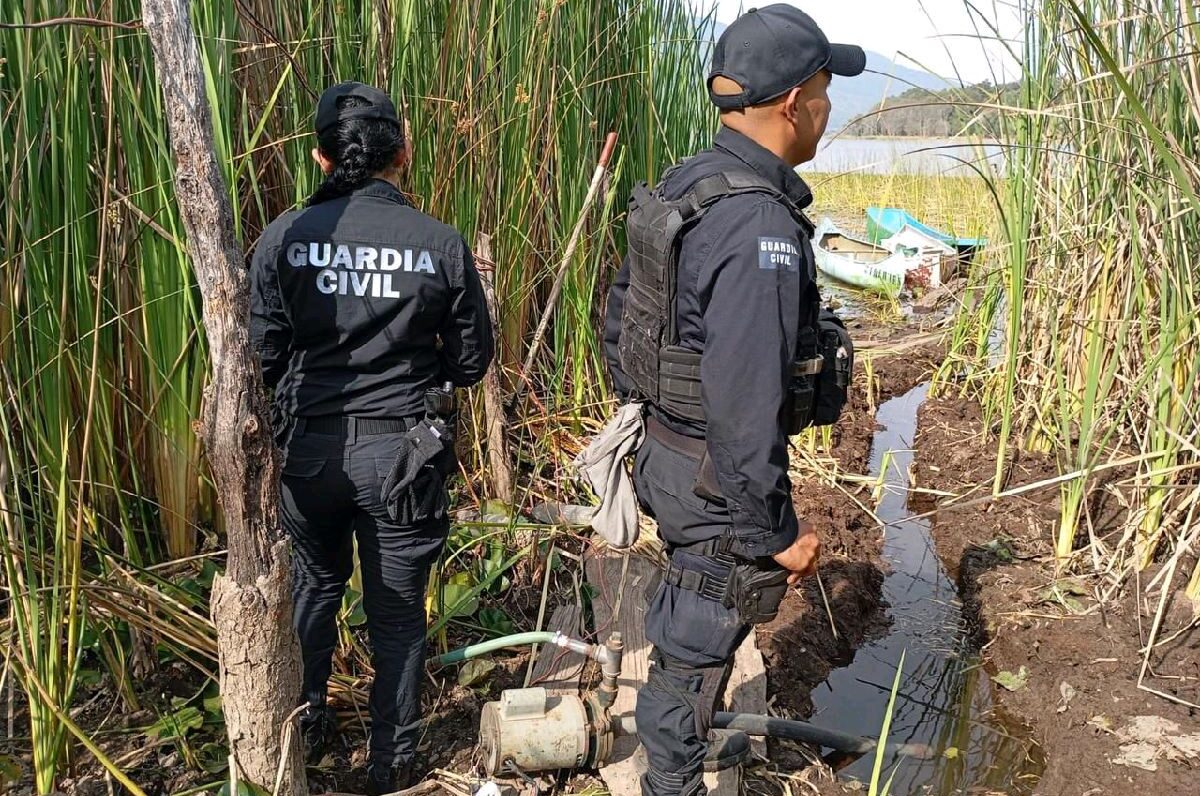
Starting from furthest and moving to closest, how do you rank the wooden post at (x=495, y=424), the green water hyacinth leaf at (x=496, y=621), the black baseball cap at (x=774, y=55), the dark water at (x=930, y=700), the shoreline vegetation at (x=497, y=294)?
the wooden post at (x=495, y=424)
the green water hyacinth leaf at (x=496, y=621)
the dark water at (x=930, y=700)
the shoreline vegetation at (x=497, y=294)
the black baseball cap at (x=774, y=55)

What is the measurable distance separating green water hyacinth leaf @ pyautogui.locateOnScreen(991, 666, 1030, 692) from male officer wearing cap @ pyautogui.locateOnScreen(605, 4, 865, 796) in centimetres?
138

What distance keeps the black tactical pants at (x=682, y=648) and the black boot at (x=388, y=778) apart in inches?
24.3

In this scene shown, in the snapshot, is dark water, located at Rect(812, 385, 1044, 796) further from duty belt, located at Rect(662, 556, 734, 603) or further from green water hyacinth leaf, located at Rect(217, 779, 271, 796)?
green water hyacinth leaf, located at Rect(217, 779, 271, 796)

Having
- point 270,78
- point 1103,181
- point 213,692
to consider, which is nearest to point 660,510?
point 213,692

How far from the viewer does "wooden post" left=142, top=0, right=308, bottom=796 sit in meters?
1.49

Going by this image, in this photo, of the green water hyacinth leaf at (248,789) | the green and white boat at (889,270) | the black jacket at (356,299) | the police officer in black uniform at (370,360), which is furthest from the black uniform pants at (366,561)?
the green and white boat at (889,270)

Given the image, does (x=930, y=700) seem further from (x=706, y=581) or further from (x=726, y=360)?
(x=726, y=360)

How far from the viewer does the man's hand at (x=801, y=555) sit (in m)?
1.95

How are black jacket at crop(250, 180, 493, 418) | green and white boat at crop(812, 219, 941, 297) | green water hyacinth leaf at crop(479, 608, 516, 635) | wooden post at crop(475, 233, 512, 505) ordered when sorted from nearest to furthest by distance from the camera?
black jacket at crop(250, 180, 493, 418)
green water hyacinth leaf at crop(479, 608, 516, 635)
wooden post at crop(475, 233, 512, 505)
green and white boat at crop(812, 219, 941, 297)

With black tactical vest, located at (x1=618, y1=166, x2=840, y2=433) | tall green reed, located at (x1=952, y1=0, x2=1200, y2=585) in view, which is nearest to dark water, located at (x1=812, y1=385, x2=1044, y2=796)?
tall green reed, located at (x1=952, y1=0, x2=1200, y2=585)

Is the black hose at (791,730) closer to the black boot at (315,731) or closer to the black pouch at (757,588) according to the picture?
the black pouch at (757,588)

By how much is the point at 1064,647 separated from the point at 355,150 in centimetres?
263

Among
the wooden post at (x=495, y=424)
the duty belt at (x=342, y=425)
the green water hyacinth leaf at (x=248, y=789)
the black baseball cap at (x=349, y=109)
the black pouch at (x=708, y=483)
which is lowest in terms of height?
the green water hyacinth leaf at (x=248, y=789)


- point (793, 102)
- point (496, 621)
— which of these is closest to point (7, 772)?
point (496, 621)
